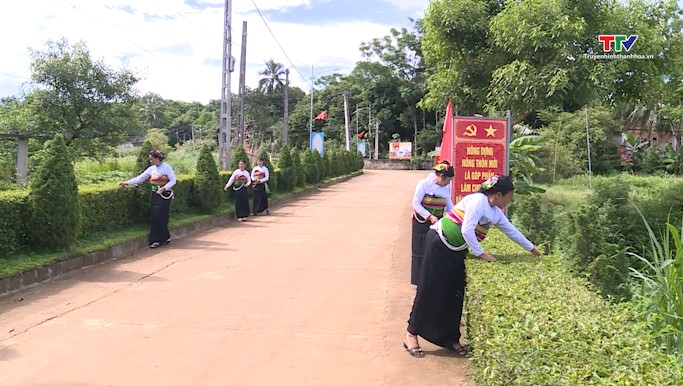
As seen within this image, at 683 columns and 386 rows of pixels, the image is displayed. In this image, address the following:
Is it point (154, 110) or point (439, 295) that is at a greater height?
point (154, 110)

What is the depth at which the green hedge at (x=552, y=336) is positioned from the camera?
95.4 inches

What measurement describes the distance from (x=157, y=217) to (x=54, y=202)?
2.26 m

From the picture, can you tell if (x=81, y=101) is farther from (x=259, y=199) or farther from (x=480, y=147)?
(x=480, y=147)

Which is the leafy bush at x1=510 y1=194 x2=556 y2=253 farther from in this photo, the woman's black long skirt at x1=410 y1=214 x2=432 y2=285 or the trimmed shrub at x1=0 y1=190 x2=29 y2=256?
the trimmed shrub at x1=0 y1=190 x2=29 y2=256

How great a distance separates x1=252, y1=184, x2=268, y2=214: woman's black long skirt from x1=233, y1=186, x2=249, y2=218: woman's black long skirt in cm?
90

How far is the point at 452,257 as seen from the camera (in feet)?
14.7

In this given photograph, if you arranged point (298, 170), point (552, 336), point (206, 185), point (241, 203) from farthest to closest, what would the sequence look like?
point (298, 170), point (241, 203), point (206, 185), point (552, 336)

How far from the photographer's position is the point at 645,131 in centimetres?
4350

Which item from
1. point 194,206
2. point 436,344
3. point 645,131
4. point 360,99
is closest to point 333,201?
point 194,206

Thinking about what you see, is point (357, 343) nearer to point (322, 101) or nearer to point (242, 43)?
point (242, 43)

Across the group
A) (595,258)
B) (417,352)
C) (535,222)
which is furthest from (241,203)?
(417,352)

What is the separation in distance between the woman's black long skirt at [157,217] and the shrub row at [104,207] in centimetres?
61

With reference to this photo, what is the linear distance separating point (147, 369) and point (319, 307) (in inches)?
87.9

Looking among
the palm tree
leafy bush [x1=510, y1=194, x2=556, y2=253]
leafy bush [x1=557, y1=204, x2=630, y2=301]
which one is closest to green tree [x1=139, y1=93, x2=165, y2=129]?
the palm tree
